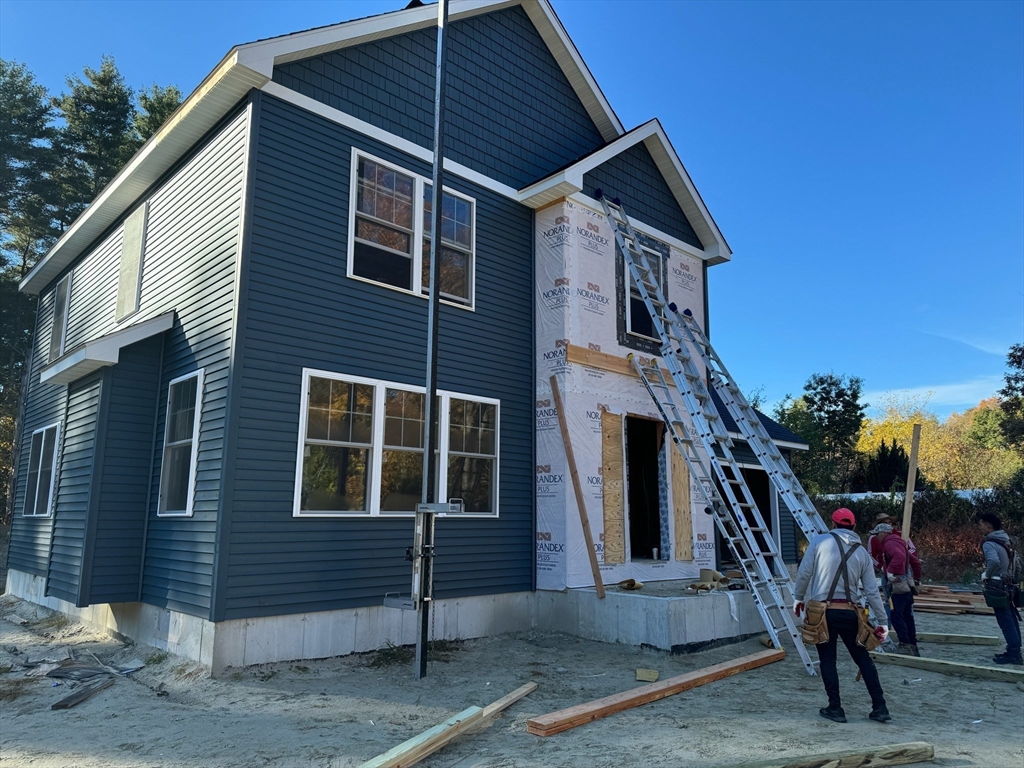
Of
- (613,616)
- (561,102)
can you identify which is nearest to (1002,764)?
(613,616)

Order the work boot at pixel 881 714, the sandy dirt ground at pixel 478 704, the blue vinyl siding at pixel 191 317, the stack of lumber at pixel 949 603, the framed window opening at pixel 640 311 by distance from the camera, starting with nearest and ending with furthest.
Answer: the sandy dirt ground at pixel 478 704 → the work boot at pixel 881 714 → the blue vinyl siding at pixel 191 317 → the framed window opening at pixel 640 311 → the stack of lumber at pixel 949 603

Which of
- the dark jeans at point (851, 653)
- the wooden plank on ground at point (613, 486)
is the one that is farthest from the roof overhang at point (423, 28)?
the dark jeans at point (851, 653)

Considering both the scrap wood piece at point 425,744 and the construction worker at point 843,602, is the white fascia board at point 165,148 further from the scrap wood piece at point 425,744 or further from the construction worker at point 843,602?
the construction worker at point 843,602

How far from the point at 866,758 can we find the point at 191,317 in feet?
27.2

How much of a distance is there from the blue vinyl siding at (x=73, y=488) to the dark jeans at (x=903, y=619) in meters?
9.93

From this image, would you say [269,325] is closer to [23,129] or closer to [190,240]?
[190,240]

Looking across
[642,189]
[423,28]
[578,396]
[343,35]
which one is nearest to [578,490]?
[578,396]

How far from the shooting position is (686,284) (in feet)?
42.4

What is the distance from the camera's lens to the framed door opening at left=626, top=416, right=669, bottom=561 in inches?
501

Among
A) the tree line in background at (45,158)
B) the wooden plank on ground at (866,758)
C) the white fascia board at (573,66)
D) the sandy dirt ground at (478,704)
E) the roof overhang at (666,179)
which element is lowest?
the sandy dirt ground at (478,704)

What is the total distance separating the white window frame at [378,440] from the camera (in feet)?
26.2

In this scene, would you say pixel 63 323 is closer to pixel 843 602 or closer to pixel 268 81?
pixel 268 81

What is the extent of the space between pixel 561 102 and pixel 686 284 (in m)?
3.95

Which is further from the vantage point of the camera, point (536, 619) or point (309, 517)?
point (536, 619)
